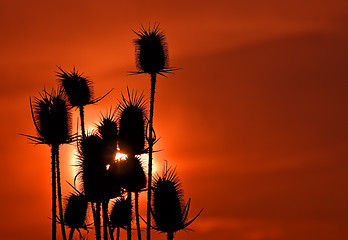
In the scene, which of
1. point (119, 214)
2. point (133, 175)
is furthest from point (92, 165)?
point (119, 214)

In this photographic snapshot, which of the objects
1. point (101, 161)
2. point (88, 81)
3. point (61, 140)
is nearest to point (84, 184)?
point (101, 161)

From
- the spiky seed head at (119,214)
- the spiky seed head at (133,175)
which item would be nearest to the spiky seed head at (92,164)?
the spiky seed head at (133,175)

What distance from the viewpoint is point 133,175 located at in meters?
25.6

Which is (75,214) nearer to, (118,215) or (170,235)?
(118,215)

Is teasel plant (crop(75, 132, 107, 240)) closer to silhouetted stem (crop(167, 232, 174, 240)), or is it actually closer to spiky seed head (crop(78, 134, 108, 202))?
spiky seed head (crop(78, 134, 108, 202))

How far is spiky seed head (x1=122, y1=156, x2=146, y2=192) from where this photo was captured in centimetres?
2527

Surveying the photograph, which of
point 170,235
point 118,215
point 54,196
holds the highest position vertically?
point 54,196

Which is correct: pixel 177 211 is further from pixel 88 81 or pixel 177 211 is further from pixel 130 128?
pixel 88 81

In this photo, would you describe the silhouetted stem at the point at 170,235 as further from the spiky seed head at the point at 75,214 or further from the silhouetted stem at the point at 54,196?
the spiky seed head at the point at 75,214

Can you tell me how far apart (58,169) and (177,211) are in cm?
365

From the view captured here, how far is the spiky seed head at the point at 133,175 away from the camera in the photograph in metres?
25.3

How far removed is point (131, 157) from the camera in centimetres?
2516

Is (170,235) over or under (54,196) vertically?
under

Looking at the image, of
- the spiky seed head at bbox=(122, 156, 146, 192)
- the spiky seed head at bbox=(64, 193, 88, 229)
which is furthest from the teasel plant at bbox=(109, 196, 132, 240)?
the spiky seed head at bbox=(122, 156, 146, 192)
